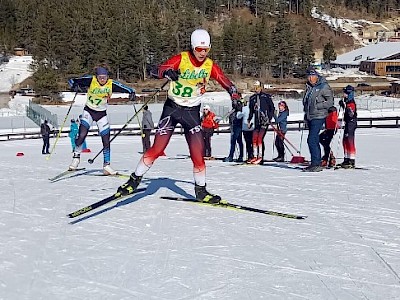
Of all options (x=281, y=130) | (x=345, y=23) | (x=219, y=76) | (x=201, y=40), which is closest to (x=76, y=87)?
(x=219, y=76)

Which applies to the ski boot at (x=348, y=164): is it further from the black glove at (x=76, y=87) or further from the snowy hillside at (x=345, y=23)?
the snowy hillside at (x=345, y=23)

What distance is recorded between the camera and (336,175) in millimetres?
9938

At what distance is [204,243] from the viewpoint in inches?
221

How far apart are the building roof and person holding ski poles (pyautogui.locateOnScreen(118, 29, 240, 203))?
94.8 metres

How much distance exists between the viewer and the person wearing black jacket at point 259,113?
1219 cm

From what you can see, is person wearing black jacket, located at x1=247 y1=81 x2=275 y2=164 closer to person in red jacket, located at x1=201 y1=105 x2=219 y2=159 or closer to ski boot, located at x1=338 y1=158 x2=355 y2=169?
ski boot, located at x1=338 y1=158 x2=355 y2=169

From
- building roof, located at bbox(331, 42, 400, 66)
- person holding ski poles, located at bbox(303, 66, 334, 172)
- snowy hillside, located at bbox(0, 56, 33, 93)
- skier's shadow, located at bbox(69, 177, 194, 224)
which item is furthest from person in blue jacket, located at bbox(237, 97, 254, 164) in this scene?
building roof, located at bbox(331, 42, 400, 66)

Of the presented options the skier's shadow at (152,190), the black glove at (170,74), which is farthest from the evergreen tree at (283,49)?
the black glove at (170,74)

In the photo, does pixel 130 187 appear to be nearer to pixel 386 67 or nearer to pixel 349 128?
pixel 349 128

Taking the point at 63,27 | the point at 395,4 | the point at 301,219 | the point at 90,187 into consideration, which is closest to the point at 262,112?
the point at 90,187

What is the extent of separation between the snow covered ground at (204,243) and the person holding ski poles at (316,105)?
1.24 meters

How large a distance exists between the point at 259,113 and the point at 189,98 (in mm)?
5286

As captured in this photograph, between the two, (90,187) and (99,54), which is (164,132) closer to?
(90,187)

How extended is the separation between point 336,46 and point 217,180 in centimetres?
12793
